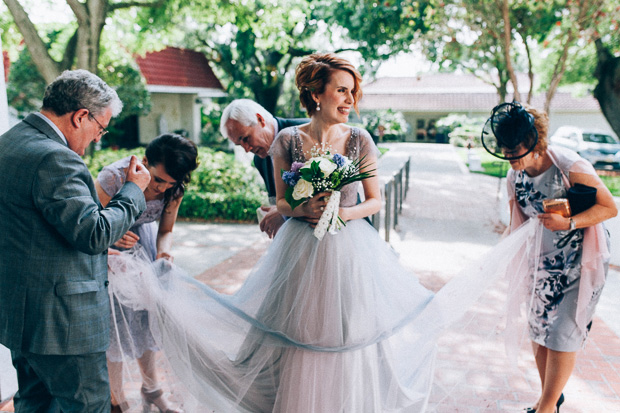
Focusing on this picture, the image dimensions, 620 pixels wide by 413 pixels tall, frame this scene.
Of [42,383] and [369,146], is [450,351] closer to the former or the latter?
[369,146]

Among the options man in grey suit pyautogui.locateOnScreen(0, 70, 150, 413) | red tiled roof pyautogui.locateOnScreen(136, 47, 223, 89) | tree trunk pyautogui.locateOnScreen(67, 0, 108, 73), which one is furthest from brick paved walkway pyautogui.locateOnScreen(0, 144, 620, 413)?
red tiled roof pyautogui.locateOnScreen(136, 47, 223, 89)

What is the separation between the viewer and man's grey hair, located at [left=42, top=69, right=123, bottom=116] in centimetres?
198

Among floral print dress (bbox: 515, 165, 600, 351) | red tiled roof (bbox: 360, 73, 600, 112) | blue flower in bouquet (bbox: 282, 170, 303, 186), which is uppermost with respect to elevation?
red tiled roof (bbox: 360, 73, 600, 112)

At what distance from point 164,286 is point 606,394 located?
3025mm

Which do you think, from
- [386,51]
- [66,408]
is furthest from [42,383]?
[386,51]

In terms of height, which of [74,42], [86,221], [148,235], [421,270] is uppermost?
[74,42]

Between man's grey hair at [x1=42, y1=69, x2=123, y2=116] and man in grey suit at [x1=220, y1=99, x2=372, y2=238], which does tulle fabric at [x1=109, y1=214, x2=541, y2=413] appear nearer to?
man in grey suit at [x1=220, y1=99, x2=372, y2=238]

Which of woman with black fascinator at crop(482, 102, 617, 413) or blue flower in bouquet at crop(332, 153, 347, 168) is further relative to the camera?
woman with black fascinator at crop(482, 102, 617, 413)

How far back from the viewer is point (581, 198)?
8.24ft

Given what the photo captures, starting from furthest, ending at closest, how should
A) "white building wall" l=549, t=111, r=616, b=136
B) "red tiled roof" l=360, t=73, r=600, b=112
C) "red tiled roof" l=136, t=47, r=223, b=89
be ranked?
"red tiled roof" l=360, t=73, r=600, b=112, "white building wall" l=549, t=111, r=616, b=136, "red tiled roof" l=136, t=47, r=223, b=89

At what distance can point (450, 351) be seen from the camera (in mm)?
3938

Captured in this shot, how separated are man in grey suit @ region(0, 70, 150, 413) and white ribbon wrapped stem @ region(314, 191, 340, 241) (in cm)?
87

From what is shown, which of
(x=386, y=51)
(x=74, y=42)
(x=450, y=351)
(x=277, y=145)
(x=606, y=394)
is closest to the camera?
(x=277, y=145)

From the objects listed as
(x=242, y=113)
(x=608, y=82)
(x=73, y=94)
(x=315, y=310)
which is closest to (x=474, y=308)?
(x=315, y=310)
